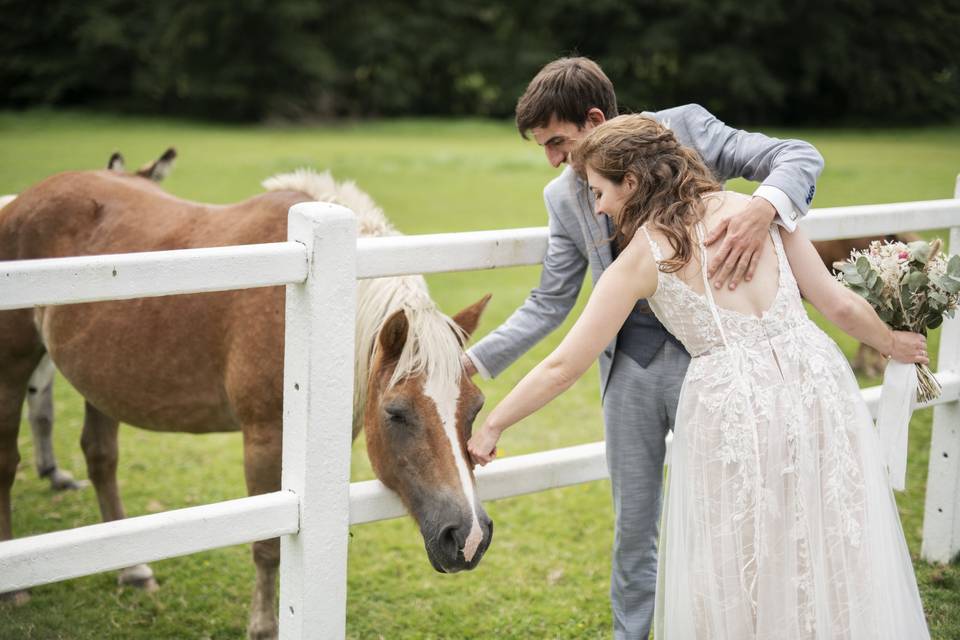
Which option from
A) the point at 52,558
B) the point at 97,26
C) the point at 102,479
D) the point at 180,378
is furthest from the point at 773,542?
the point at 97,26

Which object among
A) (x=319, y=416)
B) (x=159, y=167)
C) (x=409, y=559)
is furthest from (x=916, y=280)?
(x=159, y=167)

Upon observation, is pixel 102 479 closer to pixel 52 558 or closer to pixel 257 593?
pixel 257 593

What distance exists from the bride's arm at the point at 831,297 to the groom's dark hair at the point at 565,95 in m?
0.69

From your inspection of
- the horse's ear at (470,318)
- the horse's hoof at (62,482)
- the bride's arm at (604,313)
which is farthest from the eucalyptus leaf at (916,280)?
the horse's hoof at (62,482)

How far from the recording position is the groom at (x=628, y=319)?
2.74 meters

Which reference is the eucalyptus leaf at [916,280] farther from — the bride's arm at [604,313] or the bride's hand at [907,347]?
the bride's arm at [604,313]

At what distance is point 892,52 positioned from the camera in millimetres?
32594

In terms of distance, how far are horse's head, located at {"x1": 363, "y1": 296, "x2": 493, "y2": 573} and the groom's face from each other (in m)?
0.62

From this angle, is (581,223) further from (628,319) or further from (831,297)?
(831,297)

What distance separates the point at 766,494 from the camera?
8.00 feet

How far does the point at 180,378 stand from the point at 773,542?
2.38m

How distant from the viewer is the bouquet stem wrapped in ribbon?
9.14ft

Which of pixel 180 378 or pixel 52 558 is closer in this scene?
pixel 52 558

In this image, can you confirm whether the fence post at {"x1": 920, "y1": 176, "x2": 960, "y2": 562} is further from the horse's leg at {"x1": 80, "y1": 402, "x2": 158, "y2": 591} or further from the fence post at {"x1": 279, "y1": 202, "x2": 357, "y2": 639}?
the horse's leg at {"x1": 80, "y1": 402, "x2": 158, "y2": 591}
